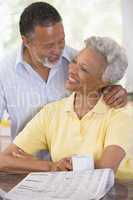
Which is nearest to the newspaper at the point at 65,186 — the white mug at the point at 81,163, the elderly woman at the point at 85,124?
the white mug at the point at 81,163

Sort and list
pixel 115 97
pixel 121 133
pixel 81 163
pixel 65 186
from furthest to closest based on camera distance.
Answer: pixel 115 97 → pixel 121 133 → pixel 81 163 → pixel 65 186

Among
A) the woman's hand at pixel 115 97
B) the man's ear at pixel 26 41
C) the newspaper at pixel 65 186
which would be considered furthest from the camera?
the man's ear at pixel 26 41

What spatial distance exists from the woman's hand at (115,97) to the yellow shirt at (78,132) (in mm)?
22

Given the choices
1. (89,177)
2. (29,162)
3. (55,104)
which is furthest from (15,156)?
(89,177)

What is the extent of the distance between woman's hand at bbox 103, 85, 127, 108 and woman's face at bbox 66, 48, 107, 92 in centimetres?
6

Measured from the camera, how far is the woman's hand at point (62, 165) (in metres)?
1.44

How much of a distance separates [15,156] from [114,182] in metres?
0.45

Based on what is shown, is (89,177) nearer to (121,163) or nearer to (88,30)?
(121,163)

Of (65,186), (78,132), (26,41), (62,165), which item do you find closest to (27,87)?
(26,41)

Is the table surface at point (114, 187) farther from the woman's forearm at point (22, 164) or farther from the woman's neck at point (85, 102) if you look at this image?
the woman's neck at point (85, 102)

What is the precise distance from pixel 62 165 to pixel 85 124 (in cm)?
24

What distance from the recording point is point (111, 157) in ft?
4.84

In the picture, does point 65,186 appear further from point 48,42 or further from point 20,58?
point 20,58

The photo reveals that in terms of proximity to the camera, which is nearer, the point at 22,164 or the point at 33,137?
the point at 22,164
